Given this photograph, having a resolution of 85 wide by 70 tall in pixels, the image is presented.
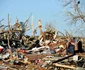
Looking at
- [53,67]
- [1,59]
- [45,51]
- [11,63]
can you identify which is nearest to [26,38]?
[45,51]

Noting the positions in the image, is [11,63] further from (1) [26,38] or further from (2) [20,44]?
(1) [26,38]

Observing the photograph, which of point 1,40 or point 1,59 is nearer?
point 1,59

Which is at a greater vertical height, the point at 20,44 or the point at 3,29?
the point at 3,29

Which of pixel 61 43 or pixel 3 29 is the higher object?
pixel 3 29

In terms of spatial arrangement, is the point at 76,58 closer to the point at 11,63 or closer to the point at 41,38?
the point at 11,63

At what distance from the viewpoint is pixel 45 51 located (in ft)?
51.9

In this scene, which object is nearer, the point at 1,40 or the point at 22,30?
the point at 1,40

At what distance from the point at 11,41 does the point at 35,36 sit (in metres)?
3.29

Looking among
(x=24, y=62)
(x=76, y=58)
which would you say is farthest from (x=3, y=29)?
(x=76, y=58)

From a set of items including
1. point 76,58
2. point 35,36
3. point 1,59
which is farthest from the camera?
point 35,36

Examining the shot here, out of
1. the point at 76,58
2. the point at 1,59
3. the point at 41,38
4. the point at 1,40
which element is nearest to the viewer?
the point at 76,58

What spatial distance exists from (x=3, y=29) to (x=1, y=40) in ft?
6.23

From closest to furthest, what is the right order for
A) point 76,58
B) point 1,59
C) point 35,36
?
point 76,58 → point 1,59 → point 35,36

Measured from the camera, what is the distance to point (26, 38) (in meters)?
20.5
